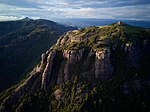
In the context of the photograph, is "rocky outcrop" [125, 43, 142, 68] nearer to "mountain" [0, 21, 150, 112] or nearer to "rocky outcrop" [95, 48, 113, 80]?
"mountain" [0, 21, 150, 112]

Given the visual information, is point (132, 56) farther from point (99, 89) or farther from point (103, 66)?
point (99, 89)

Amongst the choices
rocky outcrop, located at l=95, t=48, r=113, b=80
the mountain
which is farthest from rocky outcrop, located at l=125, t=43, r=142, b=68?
rocky outcrop, located at l=95, t=48, r=113, b=80

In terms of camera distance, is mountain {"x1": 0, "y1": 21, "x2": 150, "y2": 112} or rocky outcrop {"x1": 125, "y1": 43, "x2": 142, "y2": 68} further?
rocky outcrop {"x1": 125, "y1": 43, "x2": 142, "y2": 68}

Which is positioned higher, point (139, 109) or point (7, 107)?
point (139, 109)

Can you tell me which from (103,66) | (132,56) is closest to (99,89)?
(103,66)

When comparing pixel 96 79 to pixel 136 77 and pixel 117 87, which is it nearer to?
pixel 117 87

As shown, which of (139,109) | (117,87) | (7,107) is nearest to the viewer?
(139,109)

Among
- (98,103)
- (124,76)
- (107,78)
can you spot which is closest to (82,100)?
(98,103)

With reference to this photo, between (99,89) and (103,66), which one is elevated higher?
(103,66)

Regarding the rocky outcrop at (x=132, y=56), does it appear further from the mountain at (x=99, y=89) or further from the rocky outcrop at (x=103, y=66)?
the rocky outcrop at (x=103, y=66)
